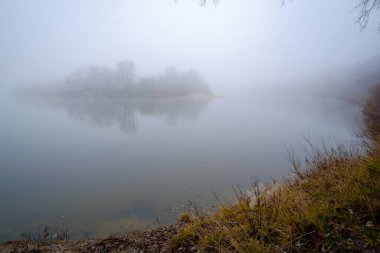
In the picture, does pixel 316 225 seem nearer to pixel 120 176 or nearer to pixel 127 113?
pixel 120 176

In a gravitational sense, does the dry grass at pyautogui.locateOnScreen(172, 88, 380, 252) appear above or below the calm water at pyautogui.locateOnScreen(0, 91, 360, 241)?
above

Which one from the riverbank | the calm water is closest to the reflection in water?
the calm water

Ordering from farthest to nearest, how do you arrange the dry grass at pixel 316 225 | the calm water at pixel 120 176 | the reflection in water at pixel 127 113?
the reflection in water at pixel 127 113, the calm water at pixel 120 176, the dry grass at pixel 316 225

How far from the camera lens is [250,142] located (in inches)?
1184

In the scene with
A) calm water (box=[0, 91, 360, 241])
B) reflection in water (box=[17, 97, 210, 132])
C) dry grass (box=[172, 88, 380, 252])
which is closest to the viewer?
dry grass (box=[172, 88, 380, 252])

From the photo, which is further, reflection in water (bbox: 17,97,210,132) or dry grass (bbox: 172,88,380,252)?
reflection in water (bbox: 17,97,210,132)

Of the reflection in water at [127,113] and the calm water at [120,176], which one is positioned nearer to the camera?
the calm water at [120,176]

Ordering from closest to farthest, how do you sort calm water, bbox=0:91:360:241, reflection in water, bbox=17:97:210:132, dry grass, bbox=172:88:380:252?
dry grass, bbox=172:88:380:252 → calm water, bbox=0:91:360:241 → reflection in water, bbox=17:97:210:132

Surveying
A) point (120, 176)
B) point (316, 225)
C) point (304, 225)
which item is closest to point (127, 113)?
point (120, 176)

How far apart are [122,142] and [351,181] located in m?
29.3

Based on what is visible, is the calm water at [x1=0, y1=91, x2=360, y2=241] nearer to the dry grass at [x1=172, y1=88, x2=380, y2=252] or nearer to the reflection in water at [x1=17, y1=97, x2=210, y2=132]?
the dry grass at [x1=172, y1=88, x2=380, y2=252]

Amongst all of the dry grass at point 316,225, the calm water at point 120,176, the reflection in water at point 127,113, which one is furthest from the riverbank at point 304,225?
the reflection in water at point 127,113

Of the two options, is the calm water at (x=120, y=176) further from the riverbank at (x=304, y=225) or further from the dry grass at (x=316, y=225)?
the dry grass at (x=316, y=225)

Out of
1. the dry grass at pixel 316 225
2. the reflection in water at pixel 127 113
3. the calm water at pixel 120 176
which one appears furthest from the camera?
the reflection in water at pixel 127 113
